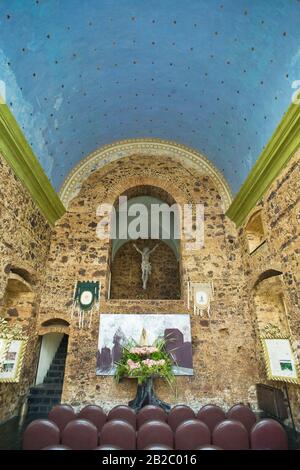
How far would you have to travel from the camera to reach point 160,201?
9516 millimetres

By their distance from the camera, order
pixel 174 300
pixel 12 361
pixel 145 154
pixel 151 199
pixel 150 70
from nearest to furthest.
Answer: pixel 12 361 < pixel 150 70 < pixel 174 300 < pixel 145 154 < pixel 151 199

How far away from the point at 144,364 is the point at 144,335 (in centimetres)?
124

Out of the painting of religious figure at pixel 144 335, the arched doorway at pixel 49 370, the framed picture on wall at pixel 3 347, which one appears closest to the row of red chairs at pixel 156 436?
the framed picture on wall at pixel 3 347

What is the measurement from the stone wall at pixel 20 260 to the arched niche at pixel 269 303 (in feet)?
17.6

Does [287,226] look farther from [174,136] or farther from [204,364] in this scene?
[174,136]

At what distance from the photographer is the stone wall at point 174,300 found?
6324 mm

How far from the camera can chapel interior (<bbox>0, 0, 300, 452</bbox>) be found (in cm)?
470

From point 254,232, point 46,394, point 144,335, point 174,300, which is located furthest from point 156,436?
point 254,232

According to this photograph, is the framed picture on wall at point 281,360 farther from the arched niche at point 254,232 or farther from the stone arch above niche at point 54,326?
the stone arch above niche at point 54,326

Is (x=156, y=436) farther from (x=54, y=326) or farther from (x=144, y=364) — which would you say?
(x=54, y=326)

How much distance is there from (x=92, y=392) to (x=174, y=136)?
725 centimetres

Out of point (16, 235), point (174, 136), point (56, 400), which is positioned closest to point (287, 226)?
point (174, 136)

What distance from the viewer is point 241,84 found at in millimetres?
5910

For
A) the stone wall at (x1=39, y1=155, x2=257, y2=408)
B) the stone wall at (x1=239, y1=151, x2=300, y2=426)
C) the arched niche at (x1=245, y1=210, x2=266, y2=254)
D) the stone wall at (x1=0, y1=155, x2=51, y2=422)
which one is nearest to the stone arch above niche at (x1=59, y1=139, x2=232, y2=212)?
the stone wall at (x1=39, y1=155, x2=257, y2=408)
